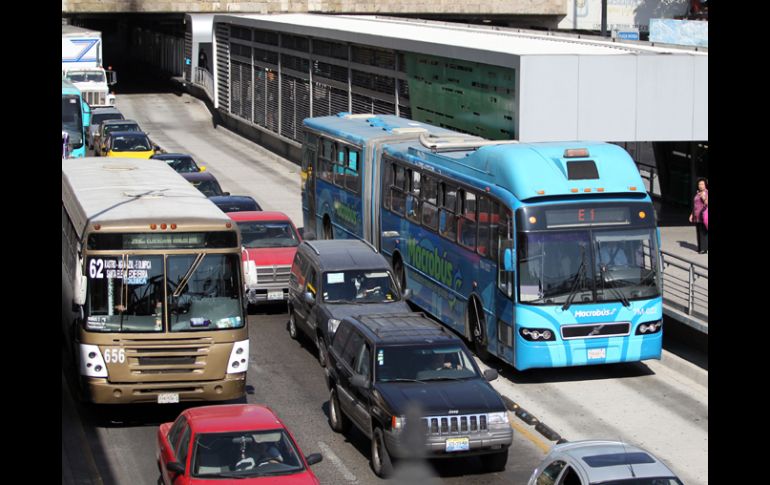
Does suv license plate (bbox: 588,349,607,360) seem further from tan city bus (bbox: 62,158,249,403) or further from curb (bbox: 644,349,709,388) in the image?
tan city bus (bbox: 62,158,249,403)

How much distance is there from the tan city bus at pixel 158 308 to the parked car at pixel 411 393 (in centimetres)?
156

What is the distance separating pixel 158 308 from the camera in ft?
55.6

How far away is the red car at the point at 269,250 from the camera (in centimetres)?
2480

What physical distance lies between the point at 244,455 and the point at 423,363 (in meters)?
3.64

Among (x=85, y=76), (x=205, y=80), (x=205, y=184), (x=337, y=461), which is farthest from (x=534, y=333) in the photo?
(x=205, y=80)

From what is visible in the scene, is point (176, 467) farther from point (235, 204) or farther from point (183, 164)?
point (183, 164)

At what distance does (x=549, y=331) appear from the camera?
1938cm

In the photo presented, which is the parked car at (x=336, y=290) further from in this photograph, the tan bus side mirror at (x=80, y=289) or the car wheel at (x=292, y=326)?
the tan bus side mirror at (x=80, y=289)

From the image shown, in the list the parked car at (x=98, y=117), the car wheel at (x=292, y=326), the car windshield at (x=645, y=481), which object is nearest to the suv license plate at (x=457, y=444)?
the car windshield at (x=645, y=481)
